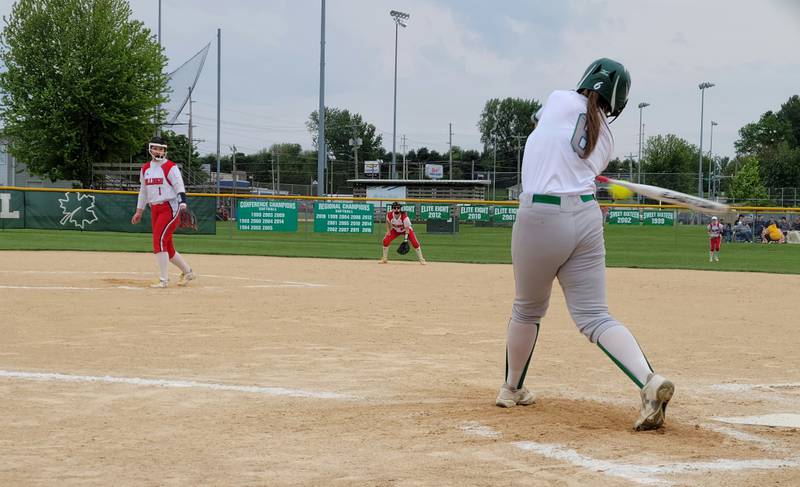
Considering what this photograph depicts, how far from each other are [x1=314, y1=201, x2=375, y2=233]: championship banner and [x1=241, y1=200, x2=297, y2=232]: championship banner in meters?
0.93

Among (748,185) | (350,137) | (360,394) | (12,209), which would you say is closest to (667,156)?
(748,185)

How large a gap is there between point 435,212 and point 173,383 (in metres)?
31.1

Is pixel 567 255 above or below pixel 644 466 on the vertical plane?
above

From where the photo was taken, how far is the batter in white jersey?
14.5ft

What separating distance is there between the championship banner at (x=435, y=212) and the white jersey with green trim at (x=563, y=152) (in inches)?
1242

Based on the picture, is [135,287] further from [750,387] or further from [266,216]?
[266,216]

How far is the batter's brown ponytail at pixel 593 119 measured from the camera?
445 centimetres

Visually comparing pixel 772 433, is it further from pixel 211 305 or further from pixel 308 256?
pixel 308 256

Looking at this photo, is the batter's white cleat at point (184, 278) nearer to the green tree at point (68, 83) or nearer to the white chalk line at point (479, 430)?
the white chalk line at point (479, 430)

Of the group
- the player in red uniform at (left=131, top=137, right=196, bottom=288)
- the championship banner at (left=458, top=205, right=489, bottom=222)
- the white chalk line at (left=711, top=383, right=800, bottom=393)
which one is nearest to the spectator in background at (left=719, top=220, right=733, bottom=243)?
the championship banner at (left=458, top=205, right=489, bottom=222)

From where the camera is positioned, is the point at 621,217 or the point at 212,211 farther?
the point at 621,217

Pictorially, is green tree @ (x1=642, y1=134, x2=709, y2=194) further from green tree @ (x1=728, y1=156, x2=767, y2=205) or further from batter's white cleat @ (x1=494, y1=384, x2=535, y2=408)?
batter's white cleat @ (x1=494, y1=384, x2=535, y2=408)

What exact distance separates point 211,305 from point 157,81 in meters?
36.0

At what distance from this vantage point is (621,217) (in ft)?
133
